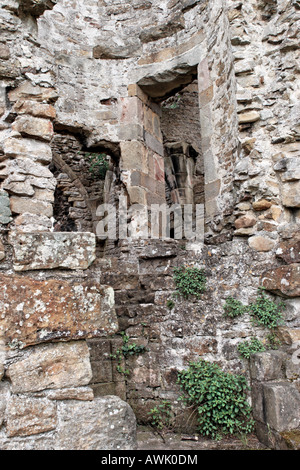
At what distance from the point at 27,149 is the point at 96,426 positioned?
5.37ft

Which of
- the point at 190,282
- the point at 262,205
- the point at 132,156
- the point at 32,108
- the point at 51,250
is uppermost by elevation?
the point at 132,156

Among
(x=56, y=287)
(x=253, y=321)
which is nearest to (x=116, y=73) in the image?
(x=253, y=321)

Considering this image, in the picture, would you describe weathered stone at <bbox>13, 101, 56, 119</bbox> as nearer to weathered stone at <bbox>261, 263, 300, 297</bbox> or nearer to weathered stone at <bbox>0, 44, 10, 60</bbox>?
weathered stone at <bbox>0, 44, 10, 60</bbox>

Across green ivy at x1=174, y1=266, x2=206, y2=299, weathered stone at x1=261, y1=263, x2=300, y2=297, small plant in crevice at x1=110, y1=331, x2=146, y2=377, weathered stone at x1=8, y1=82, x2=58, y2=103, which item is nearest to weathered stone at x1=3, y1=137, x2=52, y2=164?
weathered stone at x1=8, y1=82, x2=58, y2=103

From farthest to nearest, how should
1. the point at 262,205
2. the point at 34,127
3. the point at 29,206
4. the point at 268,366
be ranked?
the point at 262,205 → the point at 268,366 → the point at 34,127 → the point at 29,206

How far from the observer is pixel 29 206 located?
2254mm

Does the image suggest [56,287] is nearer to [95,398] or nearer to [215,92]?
[95,398]

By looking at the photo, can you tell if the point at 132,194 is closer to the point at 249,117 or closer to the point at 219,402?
A: the point at 249,117

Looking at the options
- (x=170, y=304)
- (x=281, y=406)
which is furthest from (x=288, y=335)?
(x=170, y=304)

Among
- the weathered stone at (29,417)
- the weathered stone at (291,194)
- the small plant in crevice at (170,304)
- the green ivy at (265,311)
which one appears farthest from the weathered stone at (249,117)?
the weathered stone at (29,417)

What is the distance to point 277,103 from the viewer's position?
4.20 meters

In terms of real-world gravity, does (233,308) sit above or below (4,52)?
below

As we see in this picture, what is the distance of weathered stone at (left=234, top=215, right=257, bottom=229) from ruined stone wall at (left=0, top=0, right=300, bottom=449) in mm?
30
